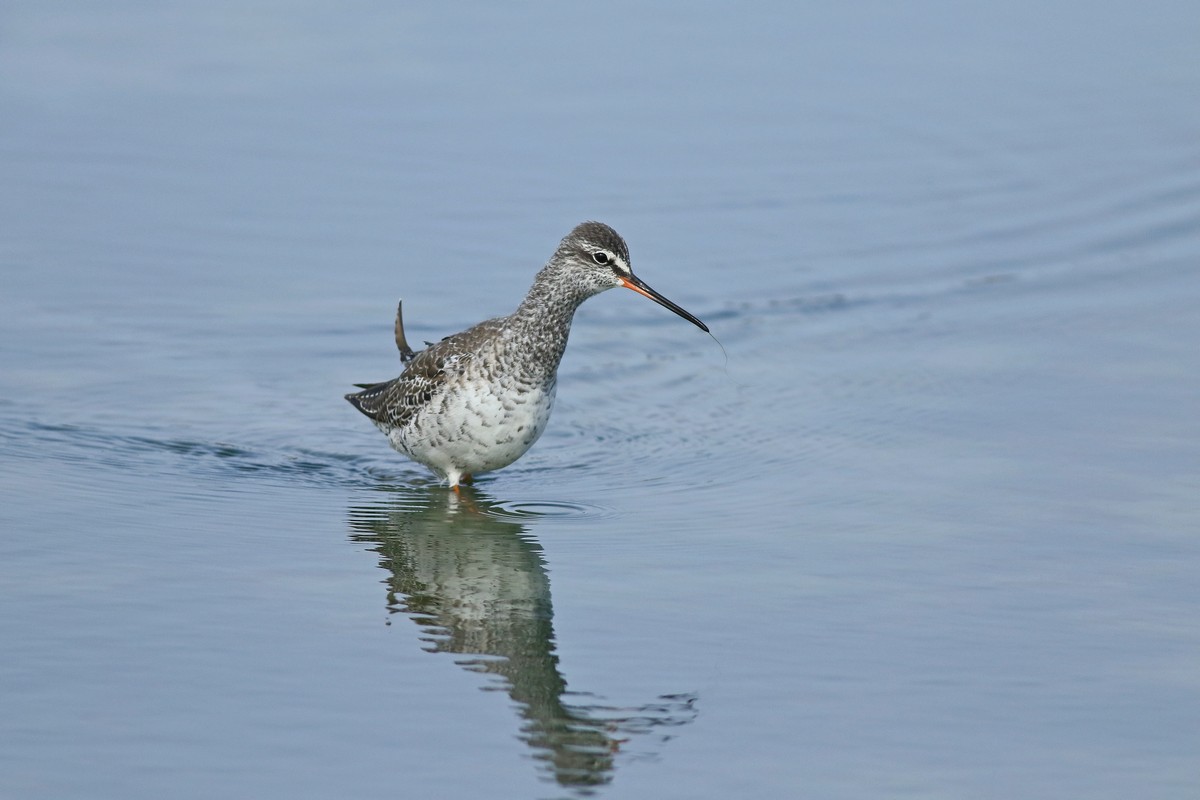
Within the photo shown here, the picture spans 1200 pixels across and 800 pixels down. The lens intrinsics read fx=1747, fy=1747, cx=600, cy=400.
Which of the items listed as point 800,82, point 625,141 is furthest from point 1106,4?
point 625,141

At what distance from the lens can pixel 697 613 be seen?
26.8ft

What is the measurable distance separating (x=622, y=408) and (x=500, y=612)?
11.9ft

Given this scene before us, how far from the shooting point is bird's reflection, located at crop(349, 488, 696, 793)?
688 cm

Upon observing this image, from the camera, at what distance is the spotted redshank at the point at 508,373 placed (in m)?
10.1

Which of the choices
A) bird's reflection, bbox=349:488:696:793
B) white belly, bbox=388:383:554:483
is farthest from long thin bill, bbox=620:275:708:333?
bird's reflection, bbox=349:488:696:793

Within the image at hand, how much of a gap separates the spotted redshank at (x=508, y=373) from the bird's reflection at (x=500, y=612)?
35 centimetres

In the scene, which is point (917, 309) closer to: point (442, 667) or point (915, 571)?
point (915, 571)

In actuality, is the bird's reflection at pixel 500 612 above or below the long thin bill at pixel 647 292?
below

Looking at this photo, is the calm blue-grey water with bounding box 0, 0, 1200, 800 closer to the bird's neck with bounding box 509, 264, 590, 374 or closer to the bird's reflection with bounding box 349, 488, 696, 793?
the bird's reflection with bounding box 349, 488, 696, 793

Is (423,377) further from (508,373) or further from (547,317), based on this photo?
(547,317)

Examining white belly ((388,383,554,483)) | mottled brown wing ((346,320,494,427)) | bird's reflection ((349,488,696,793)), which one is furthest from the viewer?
mottled brown wing ((346,320,494,427))

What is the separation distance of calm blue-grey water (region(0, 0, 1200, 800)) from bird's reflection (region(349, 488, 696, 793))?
0.03 m

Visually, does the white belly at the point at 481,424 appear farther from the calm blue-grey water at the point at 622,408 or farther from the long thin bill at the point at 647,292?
the long thin bill at the point at 647,292

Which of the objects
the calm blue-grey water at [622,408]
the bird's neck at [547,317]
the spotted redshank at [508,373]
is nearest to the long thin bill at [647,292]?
the spotted redshank at [508,373]
